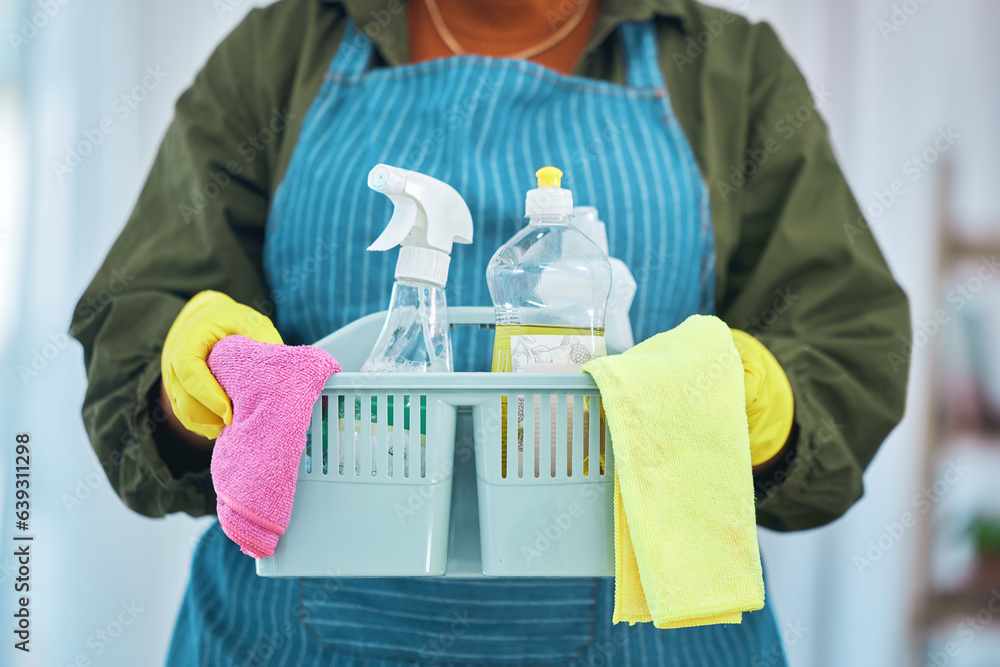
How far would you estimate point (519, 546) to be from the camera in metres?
0.50

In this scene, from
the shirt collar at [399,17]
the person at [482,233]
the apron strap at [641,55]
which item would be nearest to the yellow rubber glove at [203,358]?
the person at [482,233]

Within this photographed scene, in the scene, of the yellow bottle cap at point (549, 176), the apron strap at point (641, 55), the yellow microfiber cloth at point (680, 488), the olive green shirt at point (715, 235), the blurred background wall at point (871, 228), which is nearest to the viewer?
the yellow microfiber cloth at point (680, 488)

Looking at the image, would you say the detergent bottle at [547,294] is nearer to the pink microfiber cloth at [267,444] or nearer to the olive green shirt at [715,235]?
the pink microfiber cloth at [267,444]

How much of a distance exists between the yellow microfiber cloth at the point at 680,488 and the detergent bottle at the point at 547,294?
5cm

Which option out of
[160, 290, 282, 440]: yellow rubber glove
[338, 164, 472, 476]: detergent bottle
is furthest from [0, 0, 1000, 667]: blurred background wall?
[338, 164, 472, 476]: detergent bottle

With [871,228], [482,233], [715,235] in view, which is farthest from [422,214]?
[871,228]

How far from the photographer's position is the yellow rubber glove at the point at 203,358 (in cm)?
57

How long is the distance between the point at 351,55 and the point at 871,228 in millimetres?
964

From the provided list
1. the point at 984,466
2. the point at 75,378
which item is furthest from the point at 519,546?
the point at 984,466

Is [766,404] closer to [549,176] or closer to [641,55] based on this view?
[549,176]

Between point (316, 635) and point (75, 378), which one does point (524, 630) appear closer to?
point (316, 635)

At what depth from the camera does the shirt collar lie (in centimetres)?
89

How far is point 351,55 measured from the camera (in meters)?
0.91

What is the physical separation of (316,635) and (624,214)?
532 mm
